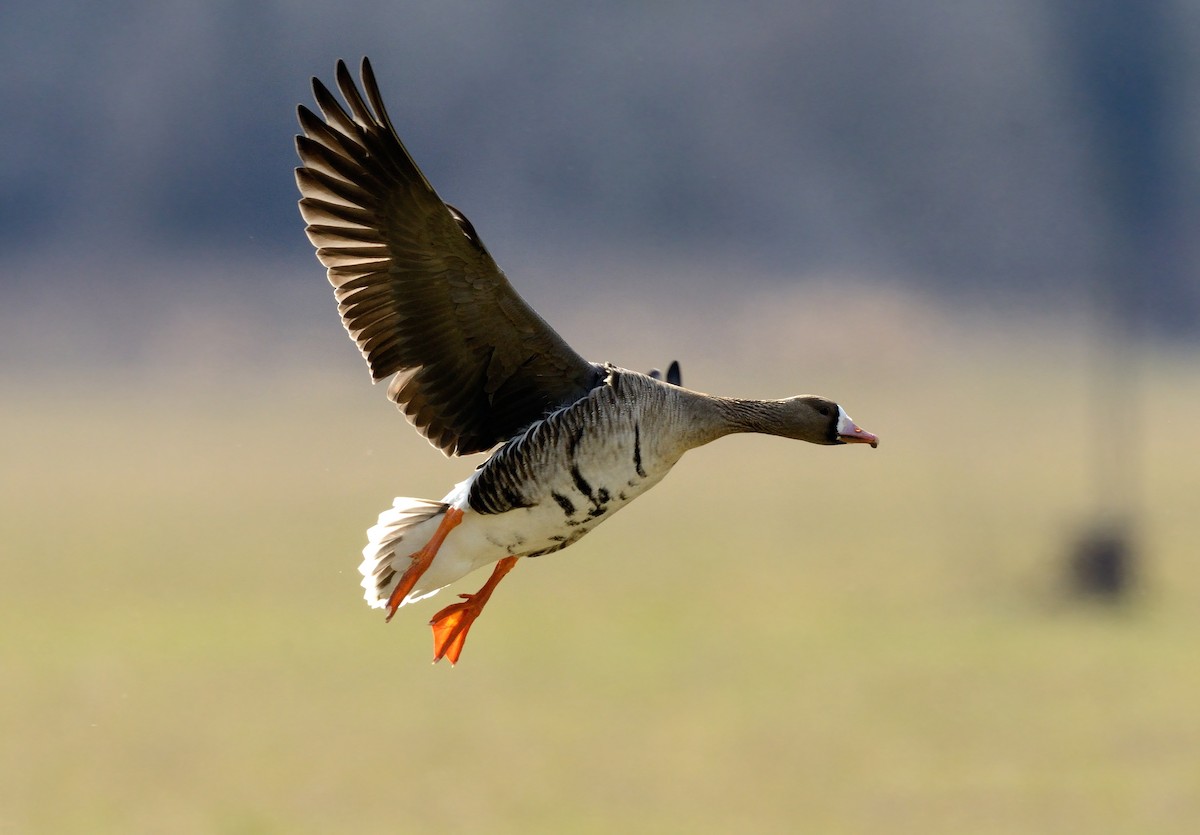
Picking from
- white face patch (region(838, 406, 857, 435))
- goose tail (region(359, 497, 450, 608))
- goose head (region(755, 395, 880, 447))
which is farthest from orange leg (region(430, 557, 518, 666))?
white face patch (region(838, 406, 857, 435))

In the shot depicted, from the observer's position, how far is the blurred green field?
123 ft

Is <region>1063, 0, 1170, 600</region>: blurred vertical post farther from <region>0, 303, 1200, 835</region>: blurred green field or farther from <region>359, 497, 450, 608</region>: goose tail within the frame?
<region>359, 497, 450, 608</region>: goose tail

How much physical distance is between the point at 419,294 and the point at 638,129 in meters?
82.8

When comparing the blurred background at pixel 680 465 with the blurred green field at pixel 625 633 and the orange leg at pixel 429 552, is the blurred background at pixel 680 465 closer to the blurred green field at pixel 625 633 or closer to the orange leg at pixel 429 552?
the blurred green field at pixel 625 633

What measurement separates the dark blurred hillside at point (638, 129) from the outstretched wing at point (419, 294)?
211ft

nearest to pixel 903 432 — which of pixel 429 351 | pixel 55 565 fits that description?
pixel 55 565

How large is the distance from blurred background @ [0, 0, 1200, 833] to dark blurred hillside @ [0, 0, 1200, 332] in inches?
9.4

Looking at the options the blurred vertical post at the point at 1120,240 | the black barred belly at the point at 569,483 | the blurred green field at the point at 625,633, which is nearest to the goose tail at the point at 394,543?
the black barred belly at the point at 569,483

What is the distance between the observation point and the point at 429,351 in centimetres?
729

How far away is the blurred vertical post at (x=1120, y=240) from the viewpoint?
62906mm

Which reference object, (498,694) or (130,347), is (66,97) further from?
(498,694)

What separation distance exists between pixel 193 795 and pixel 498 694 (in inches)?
455

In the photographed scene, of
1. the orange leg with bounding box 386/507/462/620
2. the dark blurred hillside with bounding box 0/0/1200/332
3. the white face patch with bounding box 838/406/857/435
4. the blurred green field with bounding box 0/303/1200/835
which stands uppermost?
the dark blurred hillside with bounding box 0/0/1200/332

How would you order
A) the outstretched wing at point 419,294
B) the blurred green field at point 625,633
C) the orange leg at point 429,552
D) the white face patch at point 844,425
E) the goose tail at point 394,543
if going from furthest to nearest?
the blurred green field at point 625,633
the goose tail at point 394,543
the white face patch at point 844,425
the orange leg at point 429,552
the outstretched wing at point 419,294
